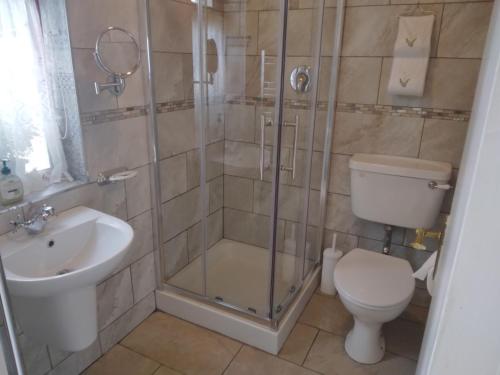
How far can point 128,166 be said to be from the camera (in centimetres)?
195

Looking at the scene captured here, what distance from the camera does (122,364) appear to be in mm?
1963

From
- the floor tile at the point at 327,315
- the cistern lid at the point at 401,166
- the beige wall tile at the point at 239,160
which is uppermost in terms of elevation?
the cistern lid at the point at 401,166

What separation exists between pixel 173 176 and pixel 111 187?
17.9 inches

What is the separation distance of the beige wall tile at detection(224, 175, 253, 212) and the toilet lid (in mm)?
760

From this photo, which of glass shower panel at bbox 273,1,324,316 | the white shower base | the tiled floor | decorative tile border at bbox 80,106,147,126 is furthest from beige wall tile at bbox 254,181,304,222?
decorative tile border at bbox 80,106,147,126

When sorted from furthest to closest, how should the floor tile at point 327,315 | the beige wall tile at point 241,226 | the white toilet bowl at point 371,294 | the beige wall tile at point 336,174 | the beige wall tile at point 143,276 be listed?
the beige wall tile at point 241,226 → the beige wall tile at point 336,174 → the floor tile at point 327,315 → the beige wall tile at point 143,276 → the white toilet bowl at point 371,294

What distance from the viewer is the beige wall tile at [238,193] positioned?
2544 millimetres

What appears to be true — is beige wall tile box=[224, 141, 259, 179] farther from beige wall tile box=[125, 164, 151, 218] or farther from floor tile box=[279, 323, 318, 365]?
floor tile box=[279, 323, 318, 365]

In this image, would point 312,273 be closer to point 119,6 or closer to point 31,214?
point 31,214

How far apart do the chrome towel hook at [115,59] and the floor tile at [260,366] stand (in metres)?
1.50

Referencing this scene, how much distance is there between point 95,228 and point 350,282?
1265 millimetres

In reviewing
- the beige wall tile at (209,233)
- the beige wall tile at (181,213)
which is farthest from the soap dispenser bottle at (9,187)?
the beige wall tile at (209,233)

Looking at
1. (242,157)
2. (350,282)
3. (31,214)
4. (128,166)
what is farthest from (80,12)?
(350,282)

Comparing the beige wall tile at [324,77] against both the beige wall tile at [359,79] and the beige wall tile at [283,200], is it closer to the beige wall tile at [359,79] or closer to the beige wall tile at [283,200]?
the beige wall tile at [359,79]
